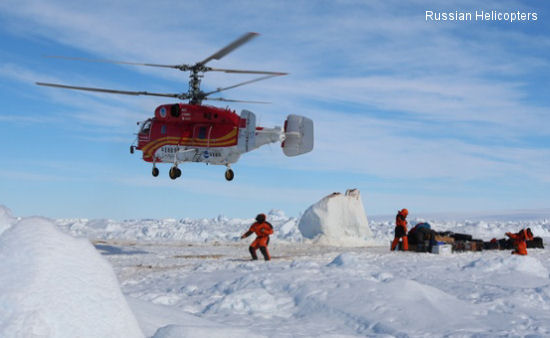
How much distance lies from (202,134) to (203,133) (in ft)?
0.17

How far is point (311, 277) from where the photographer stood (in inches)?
330

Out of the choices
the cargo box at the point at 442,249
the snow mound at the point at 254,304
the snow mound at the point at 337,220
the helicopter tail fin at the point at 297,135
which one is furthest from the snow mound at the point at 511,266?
the snow mound at the point at 337,220

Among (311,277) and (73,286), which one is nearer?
(73,286)

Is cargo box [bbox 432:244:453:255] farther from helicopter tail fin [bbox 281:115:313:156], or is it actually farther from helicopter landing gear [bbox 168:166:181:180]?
helicopter landing gear [bbox 168:166:181:180]

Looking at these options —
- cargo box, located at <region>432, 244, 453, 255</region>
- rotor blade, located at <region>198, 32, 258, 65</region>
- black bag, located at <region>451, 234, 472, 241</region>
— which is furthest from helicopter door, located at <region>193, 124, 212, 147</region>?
black bag, located at <region>451, 234, 472, 241</region>

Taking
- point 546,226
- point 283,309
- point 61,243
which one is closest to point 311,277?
point 283,309

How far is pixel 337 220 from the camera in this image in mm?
24078

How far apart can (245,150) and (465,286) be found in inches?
406

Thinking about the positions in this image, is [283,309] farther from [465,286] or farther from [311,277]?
[465,286]

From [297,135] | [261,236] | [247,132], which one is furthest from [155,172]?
[261,236]

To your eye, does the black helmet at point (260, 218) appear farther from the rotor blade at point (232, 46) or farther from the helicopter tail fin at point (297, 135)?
the helicopter tail fin at point (297, 135)

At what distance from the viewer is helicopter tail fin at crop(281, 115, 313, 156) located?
62.6 feet

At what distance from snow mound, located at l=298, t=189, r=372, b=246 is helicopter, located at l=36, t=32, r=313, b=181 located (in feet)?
18.7

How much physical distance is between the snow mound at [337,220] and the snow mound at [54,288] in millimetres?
20119
